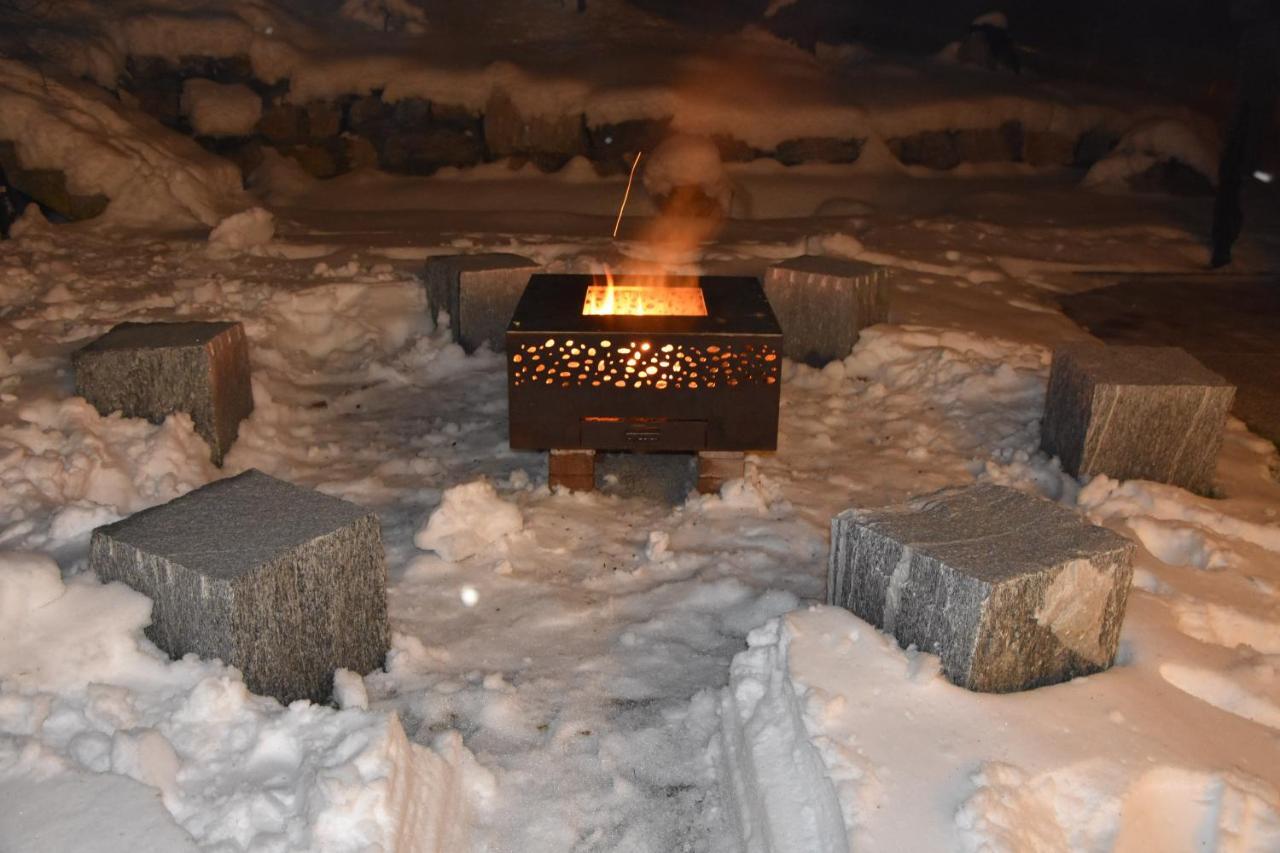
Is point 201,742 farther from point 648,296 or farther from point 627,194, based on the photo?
point 627,194

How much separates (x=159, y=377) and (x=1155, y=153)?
1049cm

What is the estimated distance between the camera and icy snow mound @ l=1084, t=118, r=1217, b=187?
1148 centimetres

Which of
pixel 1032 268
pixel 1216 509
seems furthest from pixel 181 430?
pixel 1032 268

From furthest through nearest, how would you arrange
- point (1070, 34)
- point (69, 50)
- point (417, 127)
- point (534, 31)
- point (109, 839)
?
point (1070, 34)
point (534, 31)
point (417, 127)
point (69, 50)
point (109, 839)

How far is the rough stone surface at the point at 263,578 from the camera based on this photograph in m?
2.97

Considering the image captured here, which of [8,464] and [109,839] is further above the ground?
[8,464]

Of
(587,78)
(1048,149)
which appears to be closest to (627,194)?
(587,78)

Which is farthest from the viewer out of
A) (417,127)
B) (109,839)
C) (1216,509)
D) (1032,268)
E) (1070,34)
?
(1070,34)

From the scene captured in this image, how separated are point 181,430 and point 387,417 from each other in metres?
1.16

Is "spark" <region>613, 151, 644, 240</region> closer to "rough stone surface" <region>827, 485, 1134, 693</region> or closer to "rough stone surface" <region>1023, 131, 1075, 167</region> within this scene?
"rough stone surface" <region>1023, 131, 1075, 167</region>

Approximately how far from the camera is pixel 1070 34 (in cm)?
1816

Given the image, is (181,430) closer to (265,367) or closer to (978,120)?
(265,367)

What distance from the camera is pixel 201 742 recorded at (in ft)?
9.05

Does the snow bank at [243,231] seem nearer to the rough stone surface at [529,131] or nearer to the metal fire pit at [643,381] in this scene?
the rough stone surface at [529,131]
